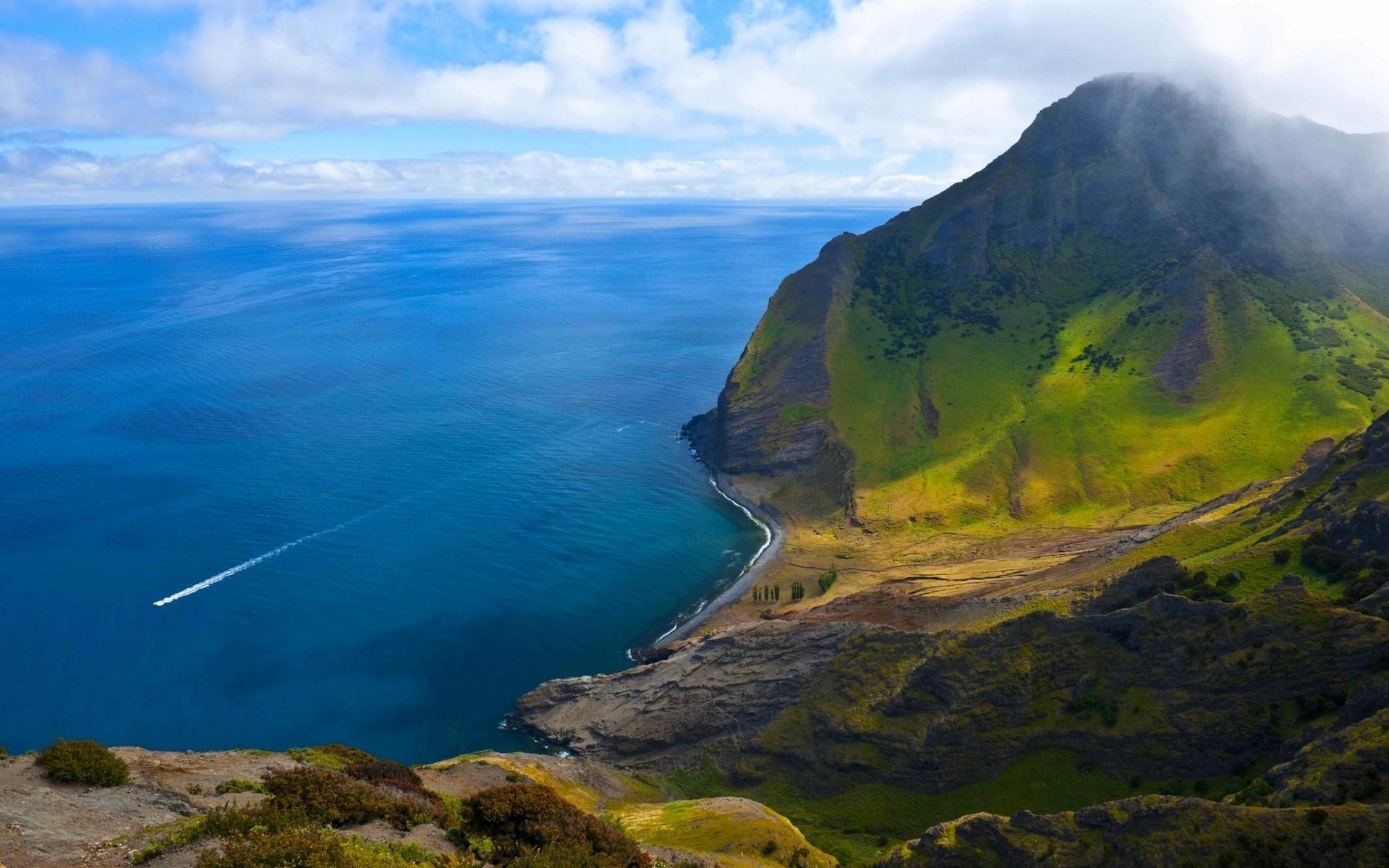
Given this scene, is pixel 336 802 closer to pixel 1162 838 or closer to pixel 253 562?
pixel 1162 838

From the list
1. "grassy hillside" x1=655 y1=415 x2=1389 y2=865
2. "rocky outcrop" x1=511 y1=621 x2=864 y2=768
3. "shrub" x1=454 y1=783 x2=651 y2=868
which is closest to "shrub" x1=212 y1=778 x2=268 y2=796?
"shrub" x1=454 y1=783 x2=651 y2=868

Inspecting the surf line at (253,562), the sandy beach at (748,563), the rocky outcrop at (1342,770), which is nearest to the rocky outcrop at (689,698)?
the sandy beach at (748,563)

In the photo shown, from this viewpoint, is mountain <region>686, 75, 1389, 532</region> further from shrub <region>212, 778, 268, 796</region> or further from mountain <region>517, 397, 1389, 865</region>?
shrub <region>212, 778, 268, 796</region>

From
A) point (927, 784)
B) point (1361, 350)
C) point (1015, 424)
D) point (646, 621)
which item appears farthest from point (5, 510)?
point (1361, 350)

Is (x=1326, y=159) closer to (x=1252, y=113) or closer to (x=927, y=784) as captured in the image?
(x=1252, y=113)

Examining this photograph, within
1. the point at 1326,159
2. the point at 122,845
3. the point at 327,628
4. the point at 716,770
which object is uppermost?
the point at 1326,159

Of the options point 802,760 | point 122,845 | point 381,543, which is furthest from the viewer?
point 381,543

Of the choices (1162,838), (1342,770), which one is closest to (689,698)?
(1162,838)

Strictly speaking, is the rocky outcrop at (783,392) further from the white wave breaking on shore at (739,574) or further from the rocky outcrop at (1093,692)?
the rocky outcrop at (1093,692)
